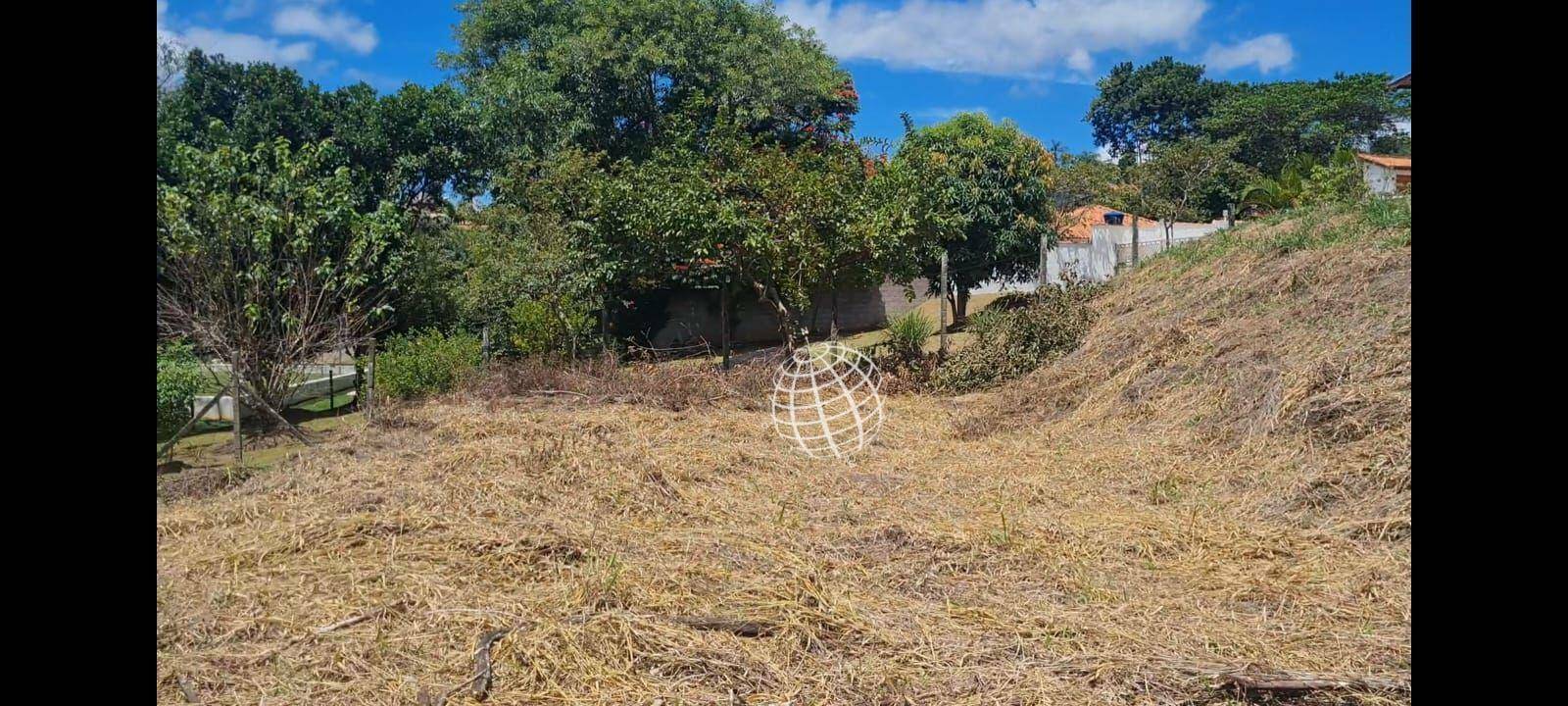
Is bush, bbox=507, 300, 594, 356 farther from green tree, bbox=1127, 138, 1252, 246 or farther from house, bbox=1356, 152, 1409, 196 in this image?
house, bbox=1356, 152, 1409, 196

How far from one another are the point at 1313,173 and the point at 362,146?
17.1 m

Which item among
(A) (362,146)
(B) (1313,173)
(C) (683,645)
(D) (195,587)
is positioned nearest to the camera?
(C) (683,645)

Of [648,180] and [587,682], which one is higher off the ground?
[648,180]

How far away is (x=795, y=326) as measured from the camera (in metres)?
12.9

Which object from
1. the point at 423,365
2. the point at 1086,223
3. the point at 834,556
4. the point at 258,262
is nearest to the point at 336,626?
the point at 834,556

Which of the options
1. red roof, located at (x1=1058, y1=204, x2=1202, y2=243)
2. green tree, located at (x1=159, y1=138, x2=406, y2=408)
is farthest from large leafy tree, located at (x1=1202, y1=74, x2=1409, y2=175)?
green tree, located at (x1=159, y1=138, x2=406, y2=408)

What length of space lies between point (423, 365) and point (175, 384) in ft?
7.75

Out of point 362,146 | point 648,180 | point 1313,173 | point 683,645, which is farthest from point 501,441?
point 1313,173

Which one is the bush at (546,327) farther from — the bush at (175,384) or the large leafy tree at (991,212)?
the large leafy tree at (991,212)

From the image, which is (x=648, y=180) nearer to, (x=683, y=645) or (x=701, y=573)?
(x=701, y=573)

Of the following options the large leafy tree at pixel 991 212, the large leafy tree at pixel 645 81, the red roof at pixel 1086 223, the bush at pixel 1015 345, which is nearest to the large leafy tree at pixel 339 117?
the large leafy tree at pixel 645 81

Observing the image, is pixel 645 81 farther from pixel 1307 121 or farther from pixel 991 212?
pixel 1307 121

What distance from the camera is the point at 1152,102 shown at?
3978 centimetres

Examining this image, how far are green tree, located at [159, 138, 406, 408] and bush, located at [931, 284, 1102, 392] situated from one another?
6.18 meters
